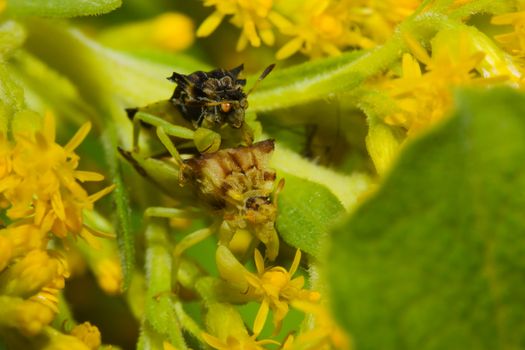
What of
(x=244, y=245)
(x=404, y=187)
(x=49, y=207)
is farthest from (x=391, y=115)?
(x=49, y=207)

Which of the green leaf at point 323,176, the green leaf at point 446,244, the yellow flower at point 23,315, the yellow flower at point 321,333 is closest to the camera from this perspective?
the green leaf at point 446,244

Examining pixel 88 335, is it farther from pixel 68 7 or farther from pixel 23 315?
pixel 68 7

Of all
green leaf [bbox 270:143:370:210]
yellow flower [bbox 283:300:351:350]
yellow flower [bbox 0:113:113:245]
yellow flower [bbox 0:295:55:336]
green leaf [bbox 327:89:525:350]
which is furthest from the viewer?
green leaf [bbox 270:143:370:210]

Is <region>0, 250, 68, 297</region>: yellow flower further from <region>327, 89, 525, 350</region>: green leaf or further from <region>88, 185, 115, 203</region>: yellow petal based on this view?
<region>327, 89, 525, 350</region>: green leaf

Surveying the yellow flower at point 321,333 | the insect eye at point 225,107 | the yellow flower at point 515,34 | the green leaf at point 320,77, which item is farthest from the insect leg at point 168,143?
the yellow flower at point 515,34

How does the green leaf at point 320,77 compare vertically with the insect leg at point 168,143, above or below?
above

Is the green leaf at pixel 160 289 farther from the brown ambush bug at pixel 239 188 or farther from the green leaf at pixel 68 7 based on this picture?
the green leaf at pixel 68 7

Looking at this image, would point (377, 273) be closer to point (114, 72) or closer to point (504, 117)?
point (504, 117)

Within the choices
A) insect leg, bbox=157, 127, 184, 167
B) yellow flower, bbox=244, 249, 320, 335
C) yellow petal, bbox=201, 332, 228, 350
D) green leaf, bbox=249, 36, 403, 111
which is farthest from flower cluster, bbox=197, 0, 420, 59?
yellow petal, bbox=201, 332, 228, 350
